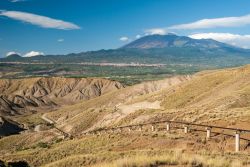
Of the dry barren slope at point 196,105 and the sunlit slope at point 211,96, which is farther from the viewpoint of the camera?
the sunlit slope at point 211,96

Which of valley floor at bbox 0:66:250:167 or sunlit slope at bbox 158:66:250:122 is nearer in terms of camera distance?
valley floor at bbox 0:66:250:167

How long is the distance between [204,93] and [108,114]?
24.5 metres

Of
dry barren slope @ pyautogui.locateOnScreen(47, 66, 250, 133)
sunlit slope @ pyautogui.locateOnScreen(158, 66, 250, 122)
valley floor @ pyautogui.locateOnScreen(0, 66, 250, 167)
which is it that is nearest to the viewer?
valley floor @ pyautogui.locateOnScreen(0, 66, 250, 167)

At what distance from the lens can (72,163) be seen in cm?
2666

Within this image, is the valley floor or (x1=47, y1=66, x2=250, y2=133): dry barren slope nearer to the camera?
the valley floor

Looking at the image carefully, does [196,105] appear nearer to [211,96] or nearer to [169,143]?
[211,96]

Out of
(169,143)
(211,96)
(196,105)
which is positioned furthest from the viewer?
(211,96)

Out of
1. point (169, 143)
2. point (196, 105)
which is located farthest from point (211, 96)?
point (169, 143)

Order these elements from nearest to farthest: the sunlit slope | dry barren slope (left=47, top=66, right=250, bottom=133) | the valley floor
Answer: the valley floor → dry barren slope (left=47, top=66, right=250, bottom=133) → the sunlit slope

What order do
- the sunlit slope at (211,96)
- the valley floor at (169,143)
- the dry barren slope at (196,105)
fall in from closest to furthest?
the valley floor at (169,143), the dry barren slope at (196,105), the sunlit slope at (211,96)

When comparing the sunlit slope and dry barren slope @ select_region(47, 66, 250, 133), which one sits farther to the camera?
the sunlit slope

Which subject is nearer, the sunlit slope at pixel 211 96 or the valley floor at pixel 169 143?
the valley floor at pixel 169 143

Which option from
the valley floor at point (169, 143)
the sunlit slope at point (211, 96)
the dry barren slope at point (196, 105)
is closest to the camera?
the valley floor at point (169, 143)

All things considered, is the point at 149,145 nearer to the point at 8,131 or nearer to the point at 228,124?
the point at 228,124
